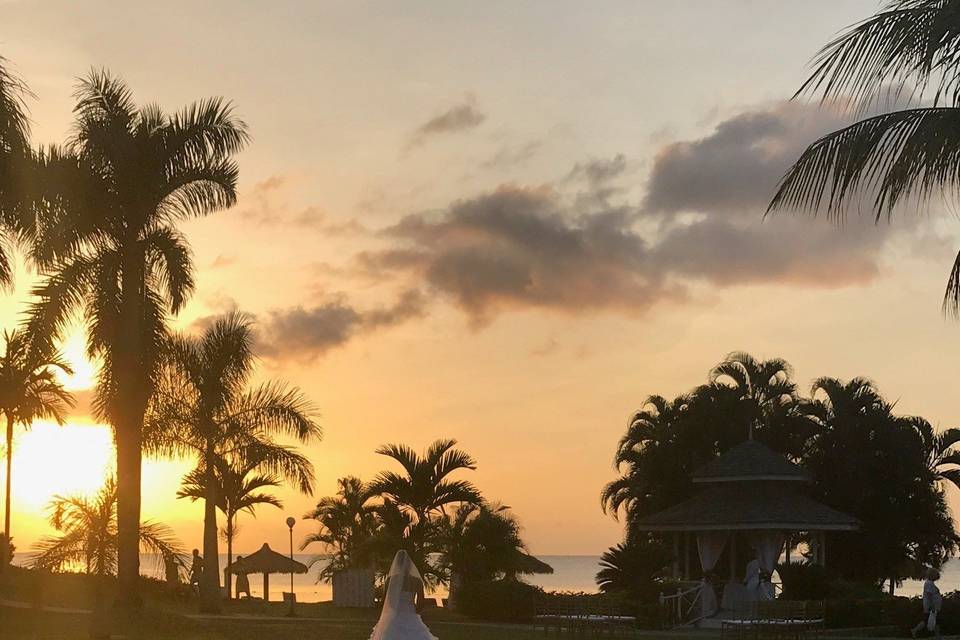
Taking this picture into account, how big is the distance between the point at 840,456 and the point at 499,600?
61.2ft

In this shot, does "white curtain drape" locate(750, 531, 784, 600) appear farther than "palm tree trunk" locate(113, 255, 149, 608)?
Yes

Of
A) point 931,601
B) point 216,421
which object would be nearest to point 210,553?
point 216,421

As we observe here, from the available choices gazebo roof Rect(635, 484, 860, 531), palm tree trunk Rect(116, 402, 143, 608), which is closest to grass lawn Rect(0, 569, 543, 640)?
palm tree trunk Rect(116, 402, 143, 608)

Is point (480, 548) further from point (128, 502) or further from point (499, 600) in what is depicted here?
point (128, 502)

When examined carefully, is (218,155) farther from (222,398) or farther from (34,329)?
(222,398)

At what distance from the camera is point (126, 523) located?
24.3 m

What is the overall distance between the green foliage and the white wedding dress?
107ft

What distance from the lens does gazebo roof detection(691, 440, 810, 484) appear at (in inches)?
1506

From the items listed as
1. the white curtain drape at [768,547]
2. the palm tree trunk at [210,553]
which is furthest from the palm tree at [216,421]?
the white curtain drape at [768,547]

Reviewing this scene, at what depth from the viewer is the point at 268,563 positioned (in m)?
44.4

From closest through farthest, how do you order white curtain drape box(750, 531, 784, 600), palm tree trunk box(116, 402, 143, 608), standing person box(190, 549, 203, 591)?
palm tree trunk box(116, 402, 143, 608) < white curtain drape box(750, 531, 784, 600) < standing person box(190, 549, 203, 591)

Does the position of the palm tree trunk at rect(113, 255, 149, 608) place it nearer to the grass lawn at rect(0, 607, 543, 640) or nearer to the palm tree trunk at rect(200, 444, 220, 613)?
the grass lawn at rect(0, 607, 543, 640)

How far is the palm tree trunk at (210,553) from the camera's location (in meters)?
34.2

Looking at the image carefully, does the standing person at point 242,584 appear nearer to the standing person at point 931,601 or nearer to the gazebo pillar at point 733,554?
the gazebo pillar at point 733,554
